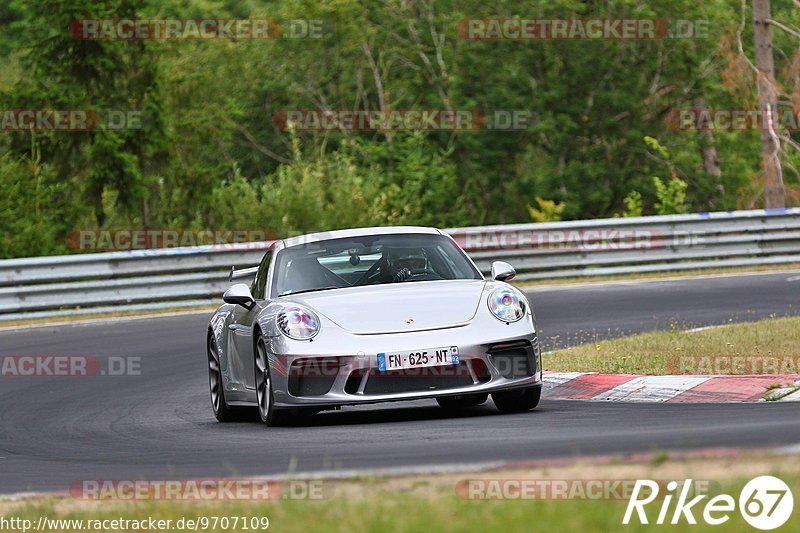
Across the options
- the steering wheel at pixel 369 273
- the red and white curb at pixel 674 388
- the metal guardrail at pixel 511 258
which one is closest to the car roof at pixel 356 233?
the steering wheel at pixel 369 273

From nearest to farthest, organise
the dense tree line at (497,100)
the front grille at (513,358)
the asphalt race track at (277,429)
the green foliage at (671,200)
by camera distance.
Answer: the asphalt race track at (277,429) → the front grille at (513,358) → the green foliage at (671,200) → the dense tree line at (497,100)

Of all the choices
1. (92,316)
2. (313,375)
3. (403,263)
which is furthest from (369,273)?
(92,316)

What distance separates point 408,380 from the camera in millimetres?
9797

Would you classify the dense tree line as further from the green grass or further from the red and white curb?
the red and white curb

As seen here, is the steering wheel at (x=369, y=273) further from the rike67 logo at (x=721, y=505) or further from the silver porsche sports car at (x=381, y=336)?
the rike67 logo at (x=721, y=505)

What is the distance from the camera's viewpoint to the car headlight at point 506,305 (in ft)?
33.4

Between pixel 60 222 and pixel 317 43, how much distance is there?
1848cm

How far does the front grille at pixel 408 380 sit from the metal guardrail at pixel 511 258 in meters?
12.3

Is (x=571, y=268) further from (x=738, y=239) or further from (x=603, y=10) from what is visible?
(x=603, y=10)

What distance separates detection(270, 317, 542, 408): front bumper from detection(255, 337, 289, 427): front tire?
0.12m

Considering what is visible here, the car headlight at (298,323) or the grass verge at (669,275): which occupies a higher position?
the car headlight at (298,323)

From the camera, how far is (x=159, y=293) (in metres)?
22.0

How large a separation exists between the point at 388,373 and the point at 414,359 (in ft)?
0.62

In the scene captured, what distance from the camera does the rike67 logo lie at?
515 cm
